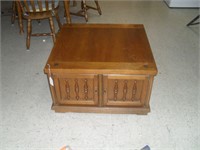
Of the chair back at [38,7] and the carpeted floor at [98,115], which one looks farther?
the chair back at [38,7]

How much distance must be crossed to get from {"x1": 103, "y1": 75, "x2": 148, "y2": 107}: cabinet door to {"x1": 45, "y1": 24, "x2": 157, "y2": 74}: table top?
0.24 ft

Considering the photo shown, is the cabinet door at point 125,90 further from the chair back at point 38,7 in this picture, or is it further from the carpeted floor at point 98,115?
the chair back at point 38,7

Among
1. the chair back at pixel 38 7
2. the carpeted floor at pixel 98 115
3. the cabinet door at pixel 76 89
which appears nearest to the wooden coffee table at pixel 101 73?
the cabinet door at pixel 76 89

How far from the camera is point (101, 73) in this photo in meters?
1.24

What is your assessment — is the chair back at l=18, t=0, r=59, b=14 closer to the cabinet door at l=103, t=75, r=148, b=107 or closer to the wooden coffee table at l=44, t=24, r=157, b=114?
the wooden coffee table at l=44, t=24, r=157, b=114

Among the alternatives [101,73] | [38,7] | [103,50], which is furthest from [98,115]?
[38,7]

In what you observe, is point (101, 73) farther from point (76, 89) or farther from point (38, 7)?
point (38, 7)

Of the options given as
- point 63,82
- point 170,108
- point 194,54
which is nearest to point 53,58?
point 63,82

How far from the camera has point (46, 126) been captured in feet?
4.56

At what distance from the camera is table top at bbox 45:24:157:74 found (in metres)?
1.24

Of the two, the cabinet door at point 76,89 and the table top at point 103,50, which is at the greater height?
the table top at point 103,50

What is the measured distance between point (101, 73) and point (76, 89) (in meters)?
0.24

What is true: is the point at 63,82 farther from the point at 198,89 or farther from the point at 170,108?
the point at 198,89

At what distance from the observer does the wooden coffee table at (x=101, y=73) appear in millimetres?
1239
